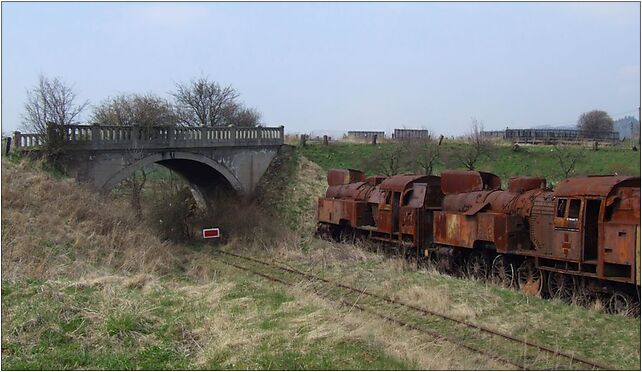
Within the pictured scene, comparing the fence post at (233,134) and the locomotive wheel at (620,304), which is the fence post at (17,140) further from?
the locomotive wheel at (620,304)

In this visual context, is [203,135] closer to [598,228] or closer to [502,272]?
[502,272]

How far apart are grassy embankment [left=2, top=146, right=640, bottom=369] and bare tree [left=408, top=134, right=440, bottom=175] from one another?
15.3 meters

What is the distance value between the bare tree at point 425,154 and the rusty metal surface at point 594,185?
2026cm

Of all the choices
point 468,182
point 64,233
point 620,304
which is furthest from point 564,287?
point 64,233

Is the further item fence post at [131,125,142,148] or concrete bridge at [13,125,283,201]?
fence post at [131,125,142,148]

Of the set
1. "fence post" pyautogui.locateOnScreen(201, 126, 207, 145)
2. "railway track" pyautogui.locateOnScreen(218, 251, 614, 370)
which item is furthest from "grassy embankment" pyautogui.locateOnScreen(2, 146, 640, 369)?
"fence post" pyautogui.locateOnScreen(201, 126, 207, 145)

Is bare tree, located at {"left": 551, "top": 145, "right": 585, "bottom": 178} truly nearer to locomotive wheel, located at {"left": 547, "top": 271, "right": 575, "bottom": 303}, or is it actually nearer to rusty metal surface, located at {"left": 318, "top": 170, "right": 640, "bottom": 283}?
rusty metal surface, located at {"left": 318, "top": 170, "right": 640, "bottom": 283}

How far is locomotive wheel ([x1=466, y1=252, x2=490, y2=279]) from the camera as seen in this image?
58.9ft

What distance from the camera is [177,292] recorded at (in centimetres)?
1312

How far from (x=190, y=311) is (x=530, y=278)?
947cm

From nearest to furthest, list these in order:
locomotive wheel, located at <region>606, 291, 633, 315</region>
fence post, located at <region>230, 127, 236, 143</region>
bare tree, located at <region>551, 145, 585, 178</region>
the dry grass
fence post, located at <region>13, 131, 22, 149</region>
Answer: locomotive wheel, located at <region>606, 291, 633, 315</region>, the dry grass, fence post, located at <region>13, 131, 22, 149</region>, fence post, located at <region>230, 127, 236, 143</region>, bare tree, located at <region>551, 145, 585, 178</region>

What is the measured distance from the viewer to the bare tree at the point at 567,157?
3418 cm

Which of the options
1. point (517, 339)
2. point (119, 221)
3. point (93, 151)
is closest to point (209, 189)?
point (93, 151)

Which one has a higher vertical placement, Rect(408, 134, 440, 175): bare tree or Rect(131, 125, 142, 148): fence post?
Rect(131, 125, 142, 148): fence post
